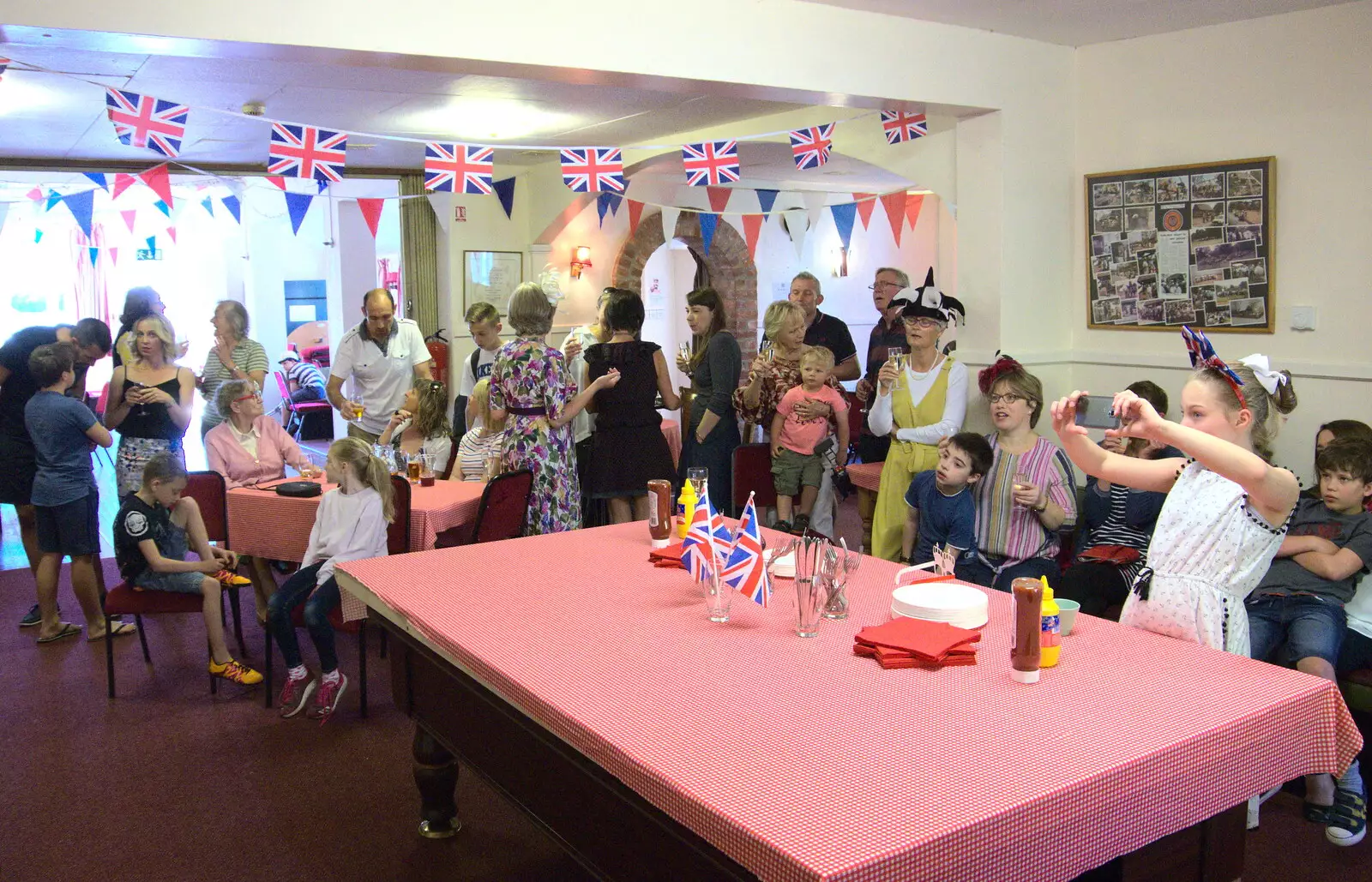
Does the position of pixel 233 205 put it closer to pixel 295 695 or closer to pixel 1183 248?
pixel 295 695

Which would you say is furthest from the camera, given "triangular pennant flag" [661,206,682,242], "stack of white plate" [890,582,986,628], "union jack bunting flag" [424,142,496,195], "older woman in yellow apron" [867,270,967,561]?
"triangular pennant flag" [661,206,682,242]

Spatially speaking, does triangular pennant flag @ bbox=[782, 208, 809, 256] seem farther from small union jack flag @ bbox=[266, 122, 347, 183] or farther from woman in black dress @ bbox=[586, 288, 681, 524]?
small union jack flag @ bbox=[266, 122, 347, 183]

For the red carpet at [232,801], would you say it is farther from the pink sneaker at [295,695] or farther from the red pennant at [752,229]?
the red pennant at [752,229]

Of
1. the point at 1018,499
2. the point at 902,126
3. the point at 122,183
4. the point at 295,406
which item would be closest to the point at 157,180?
the point at 122,183

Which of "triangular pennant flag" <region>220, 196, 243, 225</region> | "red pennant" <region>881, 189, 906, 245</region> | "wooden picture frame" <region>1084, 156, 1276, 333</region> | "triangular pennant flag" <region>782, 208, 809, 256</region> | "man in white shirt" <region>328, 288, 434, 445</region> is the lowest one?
"man in white shirt" <region>328, 288, 434, 445</region>

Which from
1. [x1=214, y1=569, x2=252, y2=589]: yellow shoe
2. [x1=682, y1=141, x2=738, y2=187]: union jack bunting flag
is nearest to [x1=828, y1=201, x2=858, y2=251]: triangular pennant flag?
[x1=682, y1=141, x2=738, y2=187]: union jack bunting flag

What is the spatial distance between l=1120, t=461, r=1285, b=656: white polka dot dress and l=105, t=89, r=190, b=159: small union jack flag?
3851 millimetres

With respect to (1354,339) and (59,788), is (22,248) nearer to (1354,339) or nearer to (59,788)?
(59,788)

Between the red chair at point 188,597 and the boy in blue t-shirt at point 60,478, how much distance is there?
0.47 m

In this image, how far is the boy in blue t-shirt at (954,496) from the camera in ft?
13.3

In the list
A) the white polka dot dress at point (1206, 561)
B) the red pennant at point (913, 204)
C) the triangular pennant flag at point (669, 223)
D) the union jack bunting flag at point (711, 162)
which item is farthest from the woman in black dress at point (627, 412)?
the triangular pennant flag at point (669, 223)

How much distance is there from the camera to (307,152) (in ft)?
16.1

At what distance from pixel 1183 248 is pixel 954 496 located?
1609 millimetres

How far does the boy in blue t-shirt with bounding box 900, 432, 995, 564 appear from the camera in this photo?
4.05 metres
